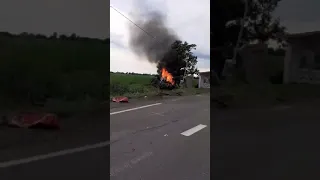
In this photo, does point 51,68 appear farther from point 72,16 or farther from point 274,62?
point 274,62

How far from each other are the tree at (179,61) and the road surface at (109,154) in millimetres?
10428

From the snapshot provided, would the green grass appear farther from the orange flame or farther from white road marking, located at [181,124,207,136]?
white road marking, located at [181,124,207,136]

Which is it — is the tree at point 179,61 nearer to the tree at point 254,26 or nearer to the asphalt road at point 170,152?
the tree at point 254,26

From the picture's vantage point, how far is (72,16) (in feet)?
18.0

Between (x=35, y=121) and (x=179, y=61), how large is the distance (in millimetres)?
13067

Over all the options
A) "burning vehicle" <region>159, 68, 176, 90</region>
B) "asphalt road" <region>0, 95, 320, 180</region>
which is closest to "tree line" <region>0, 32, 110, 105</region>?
"asphalt road" <region>0, 95, 320, 180</region>

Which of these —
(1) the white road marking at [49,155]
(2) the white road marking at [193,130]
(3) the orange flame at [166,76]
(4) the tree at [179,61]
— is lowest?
(2) the white road marking at [193,130]

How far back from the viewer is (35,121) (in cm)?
536

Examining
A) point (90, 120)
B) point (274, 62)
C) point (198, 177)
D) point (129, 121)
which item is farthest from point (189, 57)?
point (198, 177)

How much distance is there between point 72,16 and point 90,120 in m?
1.85

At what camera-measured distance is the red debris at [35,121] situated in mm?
5207

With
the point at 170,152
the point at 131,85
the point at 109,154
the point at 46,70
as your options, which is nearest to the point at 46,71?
the point at 46,70

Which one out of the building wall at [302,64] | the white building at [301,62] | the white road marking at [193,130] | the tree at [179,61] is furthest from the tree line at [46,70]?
the tree at [179,61]

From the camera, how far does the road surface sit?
3.06 metres
